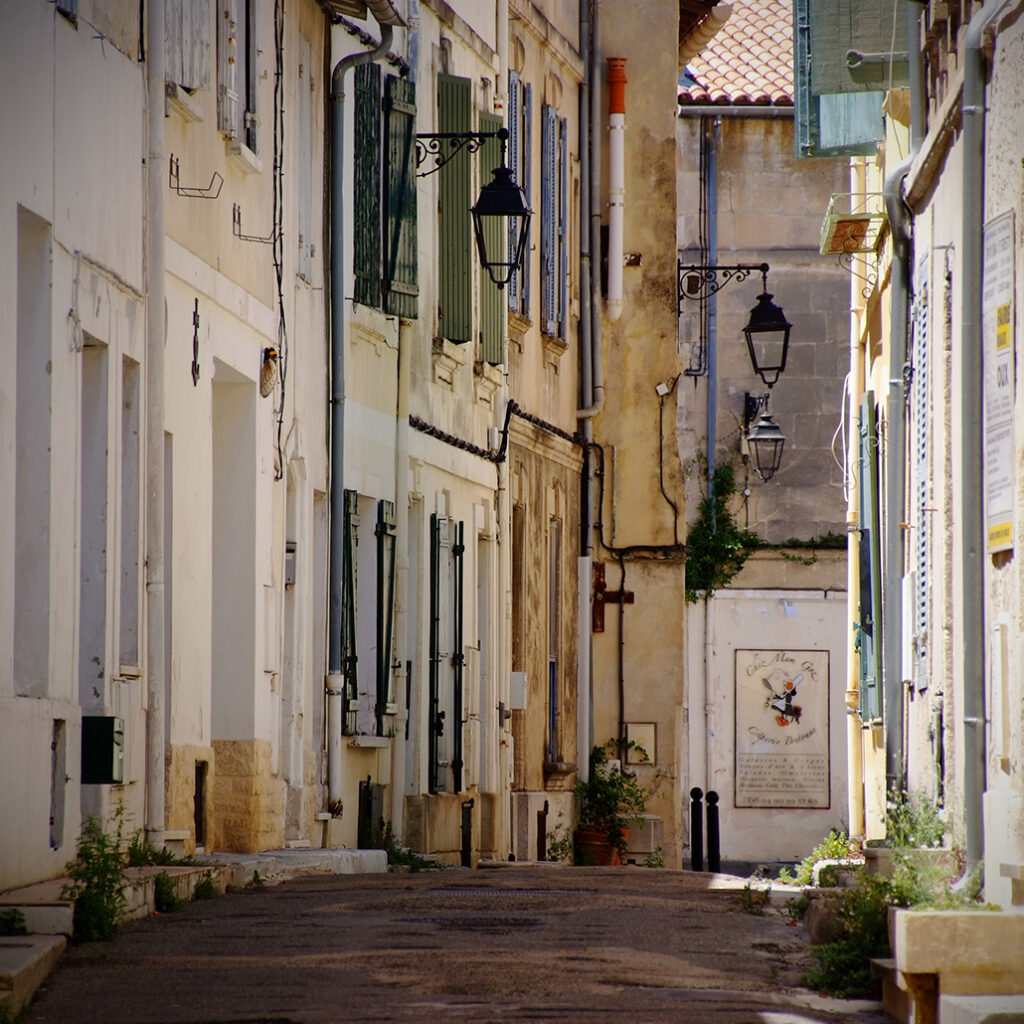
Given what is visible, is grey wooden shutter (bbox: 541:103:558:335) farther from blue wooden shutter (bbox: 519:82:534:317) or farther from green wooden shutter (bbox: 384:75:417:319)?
green wooden shutter (bbox: 384:75:417:319)

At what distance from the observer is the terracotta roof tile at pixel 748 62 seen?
→ 27406 millimetres

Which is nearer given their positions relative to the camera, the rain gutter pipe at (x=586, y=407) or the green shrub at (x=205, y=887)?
the green shrub at (x=205, y=887)

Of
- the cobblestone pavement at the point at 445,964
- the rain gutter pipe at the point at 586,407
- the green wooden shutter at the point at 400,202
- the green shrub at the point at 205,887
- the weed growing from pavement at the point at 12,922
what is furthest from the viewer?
the rain gutter pipe at the point at 586,407

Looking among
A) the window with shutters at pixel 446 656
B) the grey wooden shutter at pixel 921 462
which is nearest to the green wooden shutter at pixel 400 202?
the window with shutters at pixel 446 656

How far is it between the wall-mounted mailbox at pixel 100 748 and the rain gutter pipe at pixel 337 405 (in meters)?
4.41

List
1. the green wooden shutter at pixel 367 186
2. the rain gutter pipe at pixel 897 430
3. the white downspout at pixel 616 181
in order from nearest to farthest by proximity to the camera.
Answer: the rain gutter pipe at pixel 897 430 → the green wooden shutter at pixel 367 186 → the white downspout at pixel 616 181

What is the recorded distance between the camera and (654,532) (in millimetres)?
22312

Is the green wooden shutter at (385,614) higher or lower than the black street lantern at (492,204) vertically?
lower

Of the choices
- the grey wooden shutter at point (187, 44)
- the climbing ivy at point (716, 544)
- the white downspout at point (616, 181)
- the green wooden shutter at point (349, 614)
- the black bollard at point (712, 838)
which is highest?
the white downspout at point (616, 181)

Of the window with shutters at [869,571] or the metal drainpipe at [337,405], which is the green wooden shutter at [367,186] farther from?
the window with shutters at [869,571]

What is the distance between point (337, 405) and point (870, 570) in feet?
12.0

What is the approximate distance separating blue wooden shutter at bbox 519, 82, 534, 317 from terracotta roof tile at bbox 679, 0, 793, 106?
7.56m

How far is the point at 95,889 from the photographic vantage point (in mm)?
8477

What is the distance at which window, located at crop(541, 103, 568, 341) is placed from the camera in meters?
20.4
